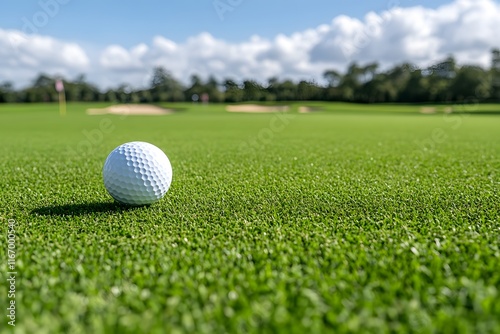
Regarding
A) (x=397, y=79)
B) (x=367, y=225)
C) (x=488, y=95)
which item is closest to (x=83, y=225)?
(x=367, y=225)

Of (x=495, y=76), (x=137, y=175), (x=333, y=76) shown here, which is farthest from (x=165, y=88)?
(x=137, y=175)

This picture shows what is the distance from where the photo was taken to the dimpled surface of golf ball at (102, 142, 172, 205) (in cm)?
333

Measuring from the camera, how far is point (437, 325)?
1.61 meters

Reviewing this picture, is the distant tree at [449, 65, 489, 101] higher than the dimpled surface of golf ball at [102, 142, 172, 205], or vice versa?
the distant tree at [449, 65, 489, 101]

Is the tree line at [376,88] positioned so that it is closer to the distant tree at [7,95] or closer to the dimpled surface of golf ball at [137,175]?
the distant tree at [7,95]

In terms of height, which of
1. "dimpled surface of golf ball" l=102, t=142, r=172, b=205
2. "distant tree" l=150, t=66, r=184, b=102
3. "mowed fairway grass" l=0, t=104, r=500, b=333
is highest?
"distant tree" l=150, t=66, r=184, b=102

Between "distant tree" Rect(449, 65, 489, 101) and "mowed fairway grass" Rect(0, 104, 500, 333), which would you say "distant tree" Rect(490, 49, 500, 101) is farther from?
"mowed fairway grass" Rect(0, 104, 500, 333)

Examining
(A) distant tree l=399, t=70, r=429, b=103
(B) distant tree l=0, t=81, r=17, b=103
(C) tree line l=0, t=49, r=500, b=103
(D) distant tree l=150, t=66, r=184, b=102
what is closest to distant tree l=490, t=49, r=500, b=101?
(C) tree line l=0, t=49, r=500, b=103

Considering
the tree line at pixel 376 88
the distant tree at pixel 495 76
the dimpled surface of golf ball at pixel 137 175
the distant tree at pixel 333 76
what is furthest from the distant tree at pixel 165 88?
the dimpled surface of golf ball at pixel 137 175

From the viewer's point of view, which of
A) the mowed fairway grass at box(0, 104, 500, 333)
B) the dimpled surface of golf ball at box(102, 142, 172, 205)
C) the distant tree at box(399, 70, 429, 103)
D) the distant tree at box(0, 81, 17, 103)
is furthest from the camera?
the distant tree at box(0, 81, 17, 103)

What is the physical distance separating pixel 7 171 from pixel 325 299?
17.1 feet

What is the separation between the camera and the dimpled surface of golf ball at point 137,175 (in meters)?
3.33

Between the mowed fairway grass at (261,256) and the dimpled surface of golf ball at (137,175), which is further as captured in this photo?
the dimpled surface of golf ball at (137,175)

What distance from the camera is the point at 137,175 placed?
133 inches
